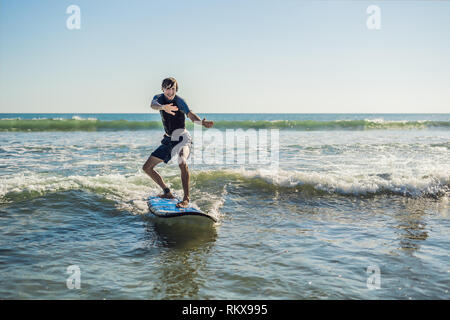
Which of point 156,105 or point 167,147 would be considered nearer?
point 156,105

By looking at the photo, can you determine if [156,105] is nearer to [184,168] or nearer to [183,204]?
[184,168]

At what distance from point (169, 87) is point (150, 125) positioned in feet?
87.7

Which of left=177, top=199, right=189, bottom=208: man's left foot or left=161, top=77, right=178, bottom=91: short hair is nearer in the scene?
left=161, top=77, right=178, bottom=91: short hair

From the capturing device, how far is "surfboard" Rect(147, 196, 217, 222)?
6031 mm

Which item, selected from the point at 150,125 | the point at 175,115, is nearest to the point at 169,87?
the point at 175,115

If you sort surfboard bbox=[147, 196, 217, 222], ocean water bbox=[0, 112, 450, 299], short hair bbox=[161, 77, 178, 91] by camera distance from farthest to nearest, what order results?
1. short hair bbox=[161, 77, 178, 91]
2. surfboard bbox=[147, 196, 217, 222]
3. ocean water bbox=[0, 112, 450, 299]

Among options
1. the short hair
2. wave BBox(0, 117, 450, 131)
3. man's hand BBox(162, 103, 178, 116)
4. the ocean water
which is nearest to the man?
the short hair

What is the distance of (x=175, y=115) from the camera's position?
6434 millimetres

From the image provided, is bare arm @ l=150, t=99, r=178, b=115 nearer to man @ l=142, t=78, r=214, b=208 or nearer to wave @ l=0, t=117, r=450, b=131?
man @ l=142, t=78, r=214, b=208

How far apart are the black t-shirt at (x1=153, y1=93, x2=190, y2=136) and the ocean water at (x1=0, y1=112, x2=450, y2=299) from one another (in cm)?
170

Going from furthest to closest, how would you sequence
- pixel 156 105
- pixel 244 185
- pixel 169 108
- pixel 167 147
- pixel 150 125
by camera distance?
pixel 150 125 < pixel 244 185 < pixel 167 147 < pixel 156 105 < pixel 169 108

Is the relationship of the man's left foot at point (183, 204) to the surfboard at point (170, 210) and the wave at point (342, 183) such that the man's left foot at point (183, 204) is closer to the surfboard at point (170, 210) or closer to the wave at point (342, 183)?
the surfboard at point (170, 210)
